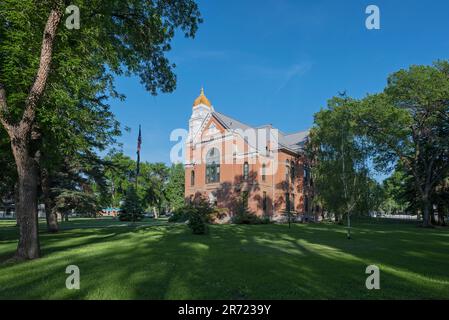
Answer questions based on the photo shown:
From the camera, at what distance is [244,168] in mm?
40875

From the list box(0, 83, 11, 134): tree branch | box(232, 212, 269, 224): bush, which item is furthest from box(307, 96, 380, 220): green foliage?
box(0, 83, 11, 134): tree branch

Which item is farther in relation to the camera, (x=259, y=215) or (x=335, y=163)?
(x=259, y=215)

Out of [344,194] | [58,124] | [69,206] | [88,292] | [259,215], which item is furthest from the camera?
[259,215]

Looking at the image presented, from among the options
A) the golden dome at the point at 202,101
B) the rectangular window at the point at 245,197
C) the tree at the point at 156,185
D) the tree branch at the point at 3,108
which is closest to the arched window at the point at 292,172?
the rectangular window at the point at 245,197

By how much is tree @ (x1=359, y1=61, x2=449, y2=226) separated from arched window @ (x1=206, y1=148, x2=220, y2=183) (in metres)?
19.0

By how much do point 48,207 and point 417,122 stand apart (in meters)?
40.9

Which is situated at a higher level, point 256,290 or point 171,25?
point 171,25

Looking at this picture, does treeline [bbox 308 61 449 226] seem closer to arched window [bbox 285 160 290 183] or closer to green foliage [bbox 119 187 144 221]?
arched window [bbox 285 160 290 183]

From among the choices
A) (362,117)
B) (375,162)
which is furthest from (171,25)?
(375,162)

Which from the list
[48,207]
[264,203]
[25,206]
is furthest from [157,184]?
[25,206]

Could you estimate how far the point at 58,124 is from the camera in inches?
472

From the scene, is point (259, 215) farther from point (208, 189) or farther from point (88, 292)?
point (88, 292)

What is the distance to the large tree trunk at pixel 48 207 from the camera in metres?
24.0
